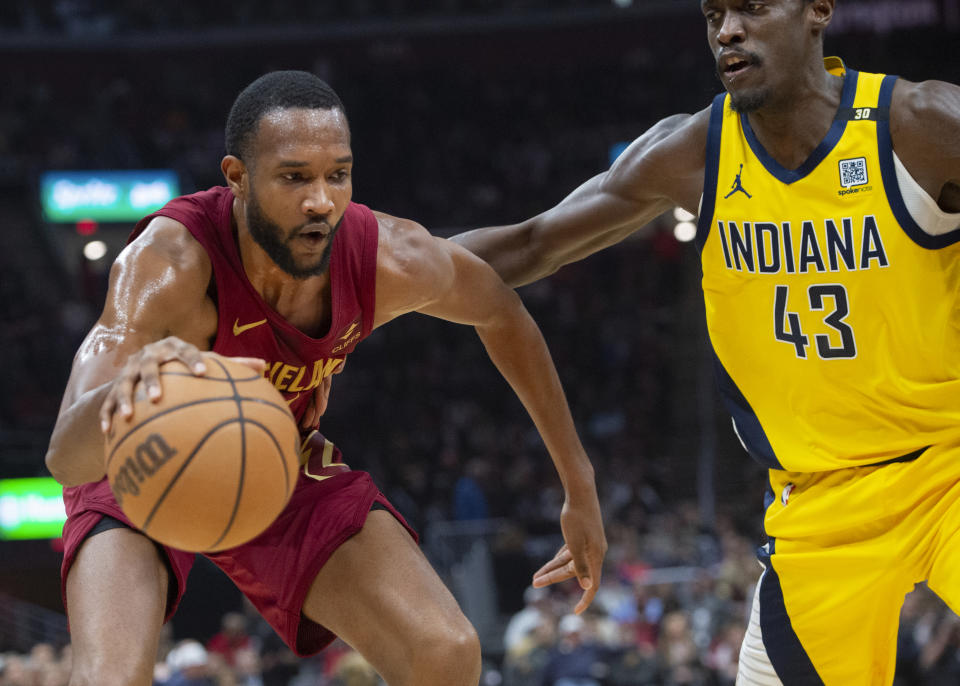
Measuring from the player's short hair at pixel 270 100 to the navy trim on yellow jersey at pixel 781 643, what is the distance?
1.94 m

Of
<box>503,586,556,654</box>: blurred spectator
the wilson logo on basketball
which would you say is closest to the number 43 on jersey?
the wilson logo on basketball

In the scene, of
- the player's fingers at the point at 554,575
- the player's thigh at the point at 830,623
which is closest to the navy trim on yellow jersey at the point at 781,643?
the player's thigh at the point at 830,623

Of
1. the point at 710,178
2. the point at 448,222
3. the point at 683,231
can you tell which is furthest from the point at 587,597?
the point at 448,222

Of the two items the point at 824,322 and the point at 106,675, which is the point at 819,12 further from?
the point at 106,675

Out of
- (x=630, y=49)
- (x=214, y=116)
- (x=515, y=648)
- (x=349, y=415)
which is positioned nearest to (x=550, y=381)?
(x=515, y=648)

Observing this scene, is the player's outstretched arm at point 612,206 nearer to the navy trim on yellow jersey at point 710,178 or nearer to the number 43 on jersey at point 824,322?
the navy trim on yellow jersey at point 710,178

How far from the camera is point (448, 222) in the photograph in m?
20.4

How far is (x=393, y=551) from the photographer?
3672 mm

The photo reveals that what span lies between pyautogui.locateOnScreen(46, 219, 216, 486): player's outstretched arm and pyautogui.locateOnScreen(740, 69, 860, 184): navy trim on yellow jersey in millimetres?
1720

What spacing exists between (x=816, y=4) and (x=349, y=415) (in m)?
14.7

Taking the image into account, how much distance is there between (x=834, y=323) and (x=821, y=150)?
520 mm

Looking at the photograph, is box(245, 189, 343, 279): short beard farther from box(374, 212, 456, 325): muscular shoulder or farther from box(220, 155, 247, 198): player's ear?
box(374, 212, 456, 325): muscular shoulder

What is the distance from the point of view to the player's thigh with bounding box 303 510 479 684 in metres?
3.50

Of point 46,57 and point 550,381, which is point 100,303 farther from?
point 550,381
